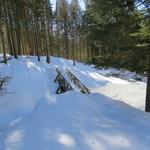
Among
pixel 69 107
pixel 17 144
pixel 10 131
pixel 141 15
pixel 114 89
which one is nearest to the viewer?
pixel 17 144

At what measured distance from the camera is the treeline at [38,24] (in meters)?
30.7

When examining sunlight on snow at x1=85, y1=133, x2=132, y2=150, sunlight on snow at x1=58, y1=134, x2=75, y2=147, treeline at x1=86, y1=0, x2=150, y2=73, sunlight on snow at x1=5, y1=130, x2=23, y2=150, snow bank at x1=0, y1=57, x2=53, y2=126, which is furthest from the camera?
snow bank at x1=0, y1=57, x2=53, y2=126

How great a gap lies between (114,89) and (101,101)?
12.4 metres

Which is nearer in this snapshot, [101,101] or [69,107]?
[69,107]

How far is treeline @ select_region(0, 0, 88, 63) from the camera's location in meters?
30.7

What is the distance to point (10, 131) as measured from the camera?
7.94 meters

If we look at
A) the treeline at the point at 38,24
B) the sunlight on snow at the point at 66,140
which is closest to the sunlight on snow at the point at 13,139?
the sunlight on snow at the point at 66,140

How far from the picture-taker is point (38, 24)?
37438 millimetres

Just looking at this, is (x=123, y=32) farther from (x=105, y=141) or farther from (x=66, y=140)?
(x=66, y=140)

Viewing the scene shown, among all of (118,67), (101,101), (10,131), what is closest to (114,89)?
(118,67)

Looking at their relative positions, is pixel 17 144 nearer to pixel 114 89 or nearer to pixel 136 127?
pixel 136 127

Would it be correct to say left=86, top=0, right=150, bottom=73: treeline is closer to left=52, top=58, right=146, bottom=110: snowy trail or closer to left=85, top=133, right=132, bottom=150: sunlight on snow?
left=85, top=133, right=132, bottom=150: sunlight on snow

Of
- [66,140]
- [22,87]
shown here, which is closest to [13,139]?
[66,140]

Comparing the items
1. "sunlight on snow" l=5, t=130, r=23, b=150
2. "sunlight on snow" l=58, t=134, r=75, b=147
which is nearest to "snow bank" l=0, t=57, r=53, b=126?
"sunlight on snow" l=5, t=130, r=23, b=150
